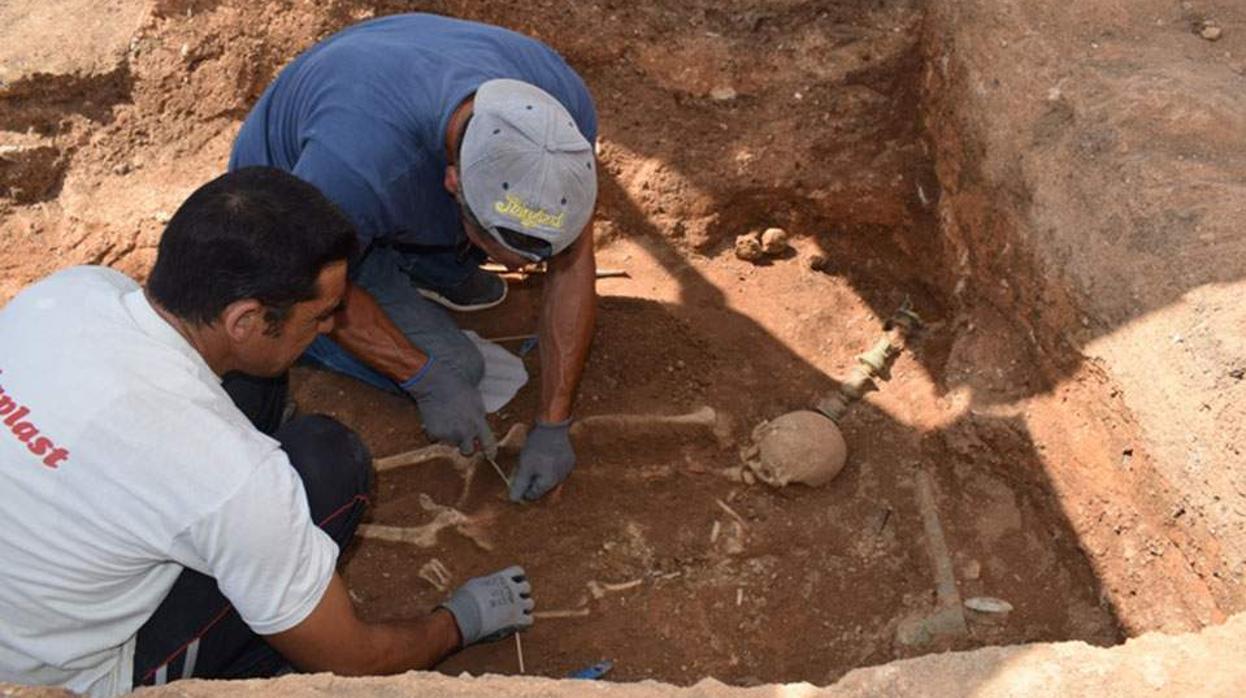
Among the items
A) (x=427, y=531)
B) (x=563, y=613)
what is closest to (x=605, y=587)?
(x=563, y=613)

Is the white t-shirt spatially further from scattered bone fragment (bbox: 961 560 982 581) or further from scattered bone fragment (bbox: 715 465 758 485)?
scattered bone fragment (bbox: 961 560 982 581)

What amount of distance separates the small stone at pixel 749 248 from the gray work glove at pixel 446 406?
4.57 ft

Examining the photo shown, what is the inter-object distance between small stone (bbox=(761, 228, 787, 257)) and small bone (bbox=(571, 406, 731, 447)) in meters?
0.91

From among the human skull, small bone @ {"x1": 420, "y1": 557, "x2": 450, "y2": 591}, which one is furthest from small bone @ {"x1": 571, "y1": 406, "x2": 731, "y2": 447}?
small bone @ {"x1": 420, "y1": 557, "x2": 450, "y2": 591}

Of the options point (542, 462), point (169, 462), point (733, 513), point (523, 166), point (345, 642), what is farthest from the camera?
point (733, 513)

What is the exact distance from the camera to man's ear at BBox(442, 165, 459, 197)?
2982 mm

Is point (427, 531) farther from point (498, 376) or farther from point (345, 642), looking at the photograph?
point (345, 642)

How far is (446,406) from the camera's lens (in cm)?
344

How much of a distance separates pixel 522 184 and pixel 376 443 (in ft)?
4.28

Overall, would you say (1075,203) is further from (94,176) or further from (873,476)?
(94,176)

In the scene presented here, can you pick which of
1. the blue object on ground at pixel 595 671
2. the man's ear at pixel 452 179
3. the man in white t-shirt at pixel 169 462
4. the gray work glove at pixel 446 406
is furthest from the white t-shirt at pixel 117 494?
the gray work glove at pixel 446 406

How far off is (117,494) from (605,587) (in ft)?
5.47

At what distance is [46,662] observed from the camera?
7.13ft

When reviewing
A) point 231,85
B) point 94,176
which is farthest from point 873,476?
point 94,176
